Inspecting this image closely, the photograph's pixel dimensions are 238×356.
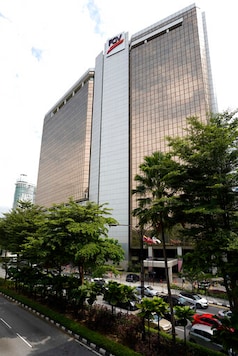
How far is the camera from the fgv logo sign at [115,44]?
70875 mm

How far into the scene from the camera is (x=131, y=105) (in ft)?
215

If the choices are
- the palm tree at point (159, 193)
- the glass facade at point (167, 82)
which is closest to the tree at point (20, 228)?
the palm tree at point (159, 193)

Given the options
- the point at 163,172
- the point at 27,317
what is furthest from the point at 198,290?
the point at 163,172

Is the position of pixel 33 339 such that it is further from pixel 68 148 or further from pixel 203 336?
pixel 68 148

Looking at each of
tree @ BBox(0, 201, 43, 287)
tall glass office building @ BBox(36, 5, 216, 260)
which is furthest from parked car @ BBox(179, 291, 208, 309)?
tall glass office building @ BBox(36, 5, 216, 260)

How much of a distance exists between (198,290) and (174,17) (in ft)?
225

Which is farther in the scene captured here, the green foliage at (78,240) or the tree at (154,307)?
the green foliage at (78,240)

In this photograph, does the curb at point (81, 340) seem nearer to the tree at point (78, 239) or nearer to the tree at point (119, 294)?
the tree at point (119, 294)

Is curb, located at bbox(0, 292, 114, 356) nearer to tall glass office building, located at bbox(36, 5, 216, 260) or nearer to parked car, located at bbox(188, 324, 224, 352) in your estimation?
parked car, located at bbox(188, 324, 224, 352)

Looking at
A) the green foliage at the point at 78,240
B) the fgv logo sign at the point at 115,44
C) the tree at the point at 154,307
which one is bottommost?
the tree at the point at 154,307

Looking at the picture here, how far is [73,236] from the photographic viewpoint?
1922cm

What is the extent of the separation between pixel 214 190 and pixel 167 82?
181ft

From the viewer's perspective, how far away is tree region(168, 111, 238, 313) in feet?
37.5

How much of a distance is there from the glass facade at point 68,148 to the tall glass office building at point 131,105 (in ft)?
1.28
